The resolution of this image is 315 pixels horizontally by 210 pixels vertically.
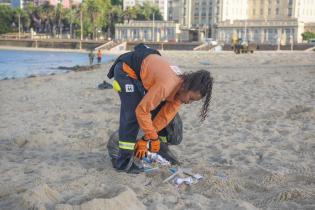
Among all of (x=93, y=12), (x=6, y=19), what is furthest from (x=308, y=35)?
(x=6, y=19)

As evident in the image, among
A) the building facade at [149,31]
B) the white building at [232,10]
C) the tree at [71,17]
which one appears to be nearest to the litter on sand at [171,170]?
the building facade at [149,31]

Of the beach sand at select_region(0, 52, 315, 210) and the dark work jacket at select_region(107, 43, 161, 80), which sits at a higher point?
the dark work jacket at select_region(107, 43, 161, 80)

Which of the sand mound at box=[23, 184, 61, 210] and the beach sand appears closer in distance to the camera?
the sand mound at box=[23, 184, 61, 210]

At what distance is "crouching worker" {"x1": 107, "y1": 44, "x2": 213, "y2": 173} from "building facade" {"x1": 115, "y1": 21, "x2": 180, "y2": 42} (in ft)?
300

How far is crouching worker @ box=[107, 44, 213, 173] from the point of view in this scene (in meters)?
3.92

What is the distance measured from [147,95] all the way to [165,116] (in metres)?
0.50

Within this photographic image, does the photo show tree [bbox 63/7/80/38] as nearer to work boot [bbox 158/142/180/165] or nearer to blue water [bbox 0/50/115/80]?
blue water [bbox 0/50/115/80]

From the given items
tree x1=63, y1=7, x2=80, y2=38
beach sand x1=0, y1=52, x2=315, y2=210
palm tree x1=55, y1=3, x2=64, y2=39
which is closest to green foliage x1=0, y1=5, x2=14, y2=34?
palm tree x1=55, y1=3, x2=64, y2=39

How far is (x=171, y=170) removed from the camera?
14.6 feet

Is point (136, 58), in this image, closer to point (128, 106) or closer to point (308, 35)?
point (128, 106)

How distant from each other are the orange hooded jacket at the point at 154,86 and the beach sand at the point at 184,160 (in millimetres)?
Answer: 590

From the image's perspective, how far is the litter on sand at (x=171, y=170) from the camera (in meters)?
4.13

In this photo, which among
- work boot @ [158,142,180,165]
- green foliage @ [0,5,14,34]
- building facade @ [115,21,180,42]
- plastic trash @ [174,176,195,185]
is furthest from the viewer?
green foliage @ [0,5,14,34]

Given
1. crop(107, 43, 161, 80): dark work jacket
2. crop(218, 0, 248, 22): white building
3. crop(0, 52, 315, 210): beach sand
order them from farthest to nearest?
crop(218, 0, 248, 22): white building, crop(107, 43, 161, 80): dark work jacket, crop(0, 52, 315, 210): beach sand
